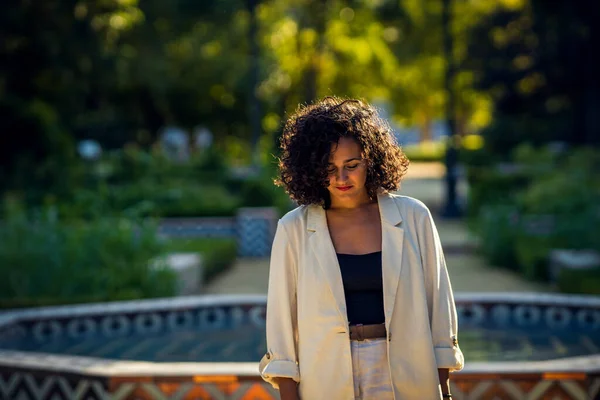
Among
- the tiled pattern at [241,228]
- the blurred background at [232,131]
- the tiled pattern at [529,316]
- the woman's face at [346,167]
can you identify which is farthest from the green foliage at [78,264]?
the tiled pattern at [241,228]

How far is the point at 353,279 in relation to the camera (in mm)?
3746


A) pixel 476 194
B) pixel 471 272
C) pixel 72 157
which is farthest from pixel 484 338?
pixel 72 157

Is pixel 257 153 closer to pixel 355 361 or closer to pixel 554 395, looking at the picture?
pixel 554 395

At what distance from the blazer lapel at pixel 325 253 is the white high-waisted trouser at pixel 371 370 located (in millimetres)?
107

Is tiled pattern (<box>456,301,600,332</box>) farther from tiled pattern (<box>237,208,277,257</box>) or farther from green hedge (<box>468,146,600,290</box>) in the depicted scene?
tiled pattern (<box>237,208,277,257</box>)

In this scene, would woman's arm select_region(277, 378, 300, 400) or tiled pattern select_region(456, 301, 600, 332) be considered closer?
woman's arm select_region(277, 378, 300, 400)

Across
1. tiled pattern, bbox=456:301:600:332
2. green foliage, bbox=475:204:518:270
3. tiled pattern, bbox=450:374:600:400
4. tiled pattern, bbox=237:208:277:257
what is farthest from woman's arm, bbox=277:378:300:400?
tiled pattern, bbox=237:208:277:257

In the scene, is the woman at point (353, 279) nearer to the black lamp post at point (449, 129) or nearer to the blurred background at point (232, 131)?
the blurred background at point (232, 131)

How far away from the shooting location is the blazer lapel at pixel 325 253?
369 centimetres

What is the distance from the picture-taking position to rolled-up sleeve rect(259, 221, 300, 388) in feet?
12.3

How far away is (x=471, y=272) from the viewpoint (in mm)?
15688

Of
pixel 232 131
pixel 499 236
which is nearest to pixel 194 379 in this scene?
pixel 499 236

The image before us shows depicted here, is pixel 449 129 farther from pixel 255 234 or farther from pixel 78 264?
pixel 78 264

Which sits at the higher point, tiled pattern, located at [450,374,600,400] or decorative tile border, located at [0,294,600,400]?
decorative tile border, located at [0,294,600,400]
